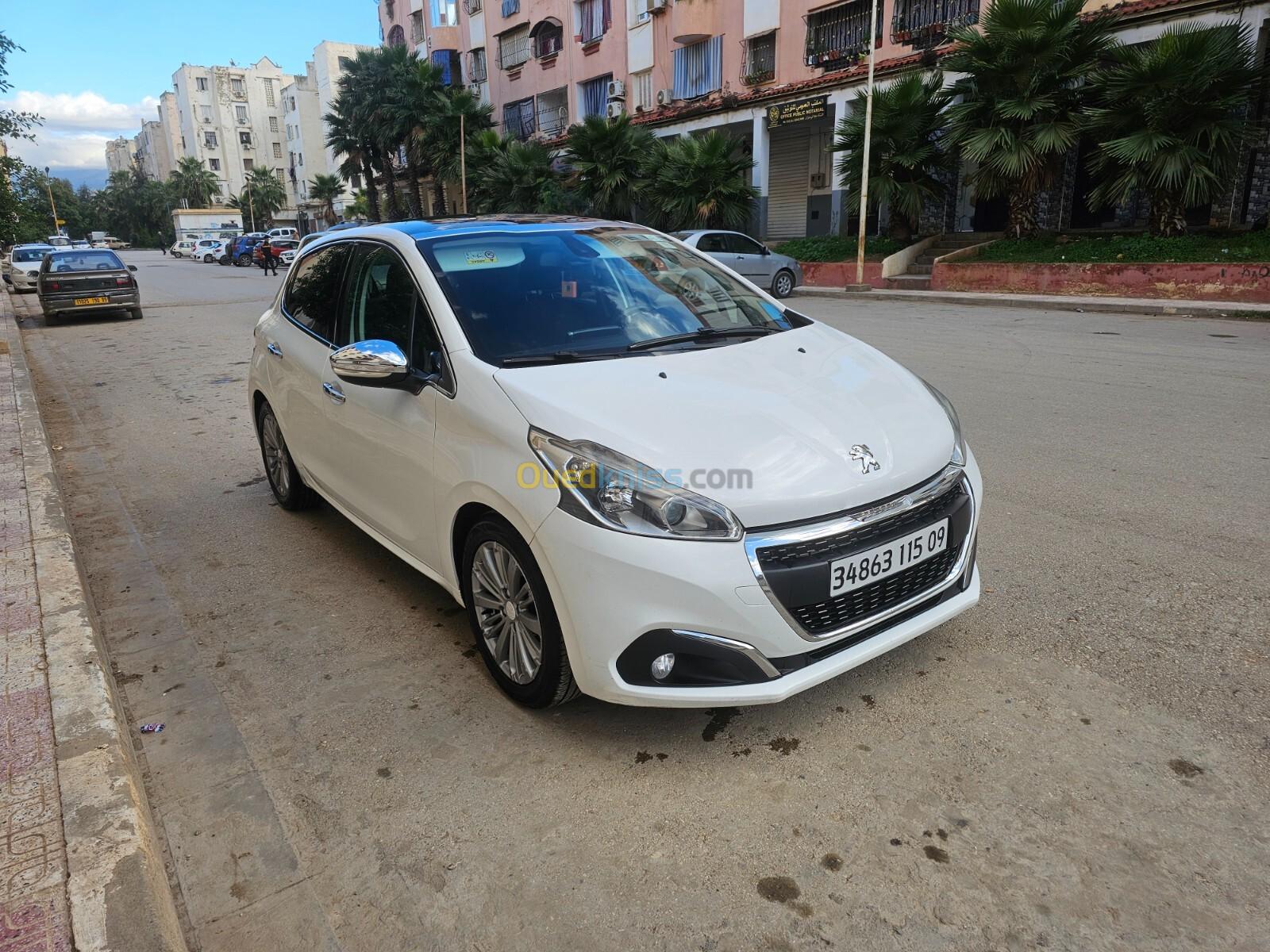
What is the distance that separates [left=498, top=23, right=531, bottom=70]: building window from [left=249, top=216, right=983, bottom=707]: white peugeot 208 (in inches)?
1577

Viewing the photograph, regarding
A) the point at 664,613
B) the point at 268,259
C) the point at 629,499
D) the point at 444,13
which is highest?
the point at 444,13

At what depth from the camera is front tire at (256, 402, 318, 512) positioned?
5145 mm

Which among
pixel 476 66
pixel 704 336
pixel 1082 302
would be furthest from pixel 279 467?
pixel 476 66

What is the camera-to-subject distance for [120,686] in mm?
3418

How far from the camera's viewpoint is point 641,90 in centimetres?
3300

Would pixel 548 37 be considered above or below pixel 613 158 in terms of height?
above

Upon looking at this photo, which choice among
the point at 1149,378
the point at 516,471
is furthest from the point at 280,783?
the point at 1149,378

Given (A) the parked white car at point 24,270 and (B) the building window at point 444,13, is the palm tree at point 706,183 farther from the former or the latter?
(B) the building window at point 444,13

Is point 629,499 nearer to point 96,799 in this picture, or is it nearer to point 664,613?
point 664,613

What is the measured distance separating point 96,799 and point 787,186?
30.4 m

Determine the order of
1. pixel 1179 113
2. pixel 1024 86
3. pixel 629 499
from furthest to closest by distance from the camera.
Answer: pixel 1024 86 < pixel 1179 113 < pixel 629 499

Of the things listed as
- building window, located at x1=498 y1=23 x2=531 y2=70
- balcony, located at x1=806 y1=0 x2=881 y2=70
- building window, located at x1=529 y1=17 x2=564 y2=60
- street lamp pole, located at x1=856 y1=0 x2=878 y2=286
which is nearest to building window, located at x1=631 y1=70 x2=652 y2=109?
building window, located at x1=529 y1=17 x2=564 y2=60

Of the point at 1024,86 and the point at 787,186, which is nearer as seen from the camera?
the point at 1024,86

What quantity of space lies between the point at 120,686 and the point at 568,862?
210 centimetres
